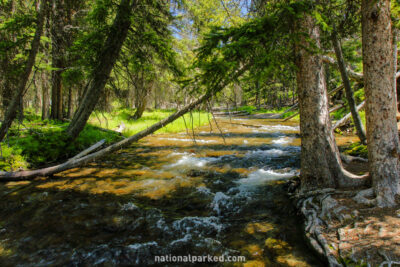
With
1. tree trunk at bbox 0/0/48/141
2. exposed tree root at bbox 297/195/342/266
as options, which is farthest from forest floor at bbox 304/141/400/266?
tree trunk at bbox 0/0/48/141

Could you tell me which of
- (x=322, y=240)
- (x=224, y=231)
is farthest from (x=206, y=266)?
(x=322, y=240)

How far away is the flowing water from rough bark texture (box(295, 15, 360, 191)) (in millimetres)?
1009

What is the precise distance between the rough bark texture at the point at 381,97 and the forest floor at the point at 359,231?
35cm

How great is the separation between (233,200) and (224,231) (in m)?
1.26

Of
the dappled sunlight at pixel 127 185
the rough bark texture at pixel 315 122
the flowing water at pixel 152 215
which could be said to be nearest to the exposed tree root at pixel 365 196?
the rough bark texture at pixel 315 122

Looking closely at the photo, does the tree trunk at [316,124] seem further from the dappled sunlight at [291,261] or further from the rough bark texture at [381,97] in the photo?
the dappled sunlight at [291,261]

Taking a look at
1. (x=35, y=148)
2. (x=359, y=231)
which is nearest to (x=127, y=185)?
(x=35, y=148)

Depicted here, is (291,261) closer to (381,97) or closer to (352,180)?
A: (352,180)

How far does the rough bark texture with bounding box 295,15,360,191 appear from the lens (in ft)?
13.1

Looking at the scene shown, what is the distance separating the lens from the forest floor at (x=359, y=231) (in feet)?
7.92

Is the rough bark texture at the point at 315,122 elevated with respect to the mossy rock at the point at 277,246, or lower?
elevated

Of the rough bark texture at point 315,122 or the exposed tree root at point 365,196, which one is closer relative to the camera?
the exposed tree root at point 365,196

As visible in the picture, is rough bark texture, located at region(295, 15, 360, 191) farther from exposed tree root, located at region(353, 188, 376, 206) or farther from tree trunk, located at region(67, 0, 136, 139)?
tree trunk, located at region(67, 0, 136, 139)

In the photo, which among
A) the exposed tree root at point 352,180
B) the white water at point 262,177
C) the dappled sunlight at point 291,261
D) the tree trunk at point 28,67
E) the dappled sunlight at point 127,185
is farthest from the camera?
the white water at point 262,177
